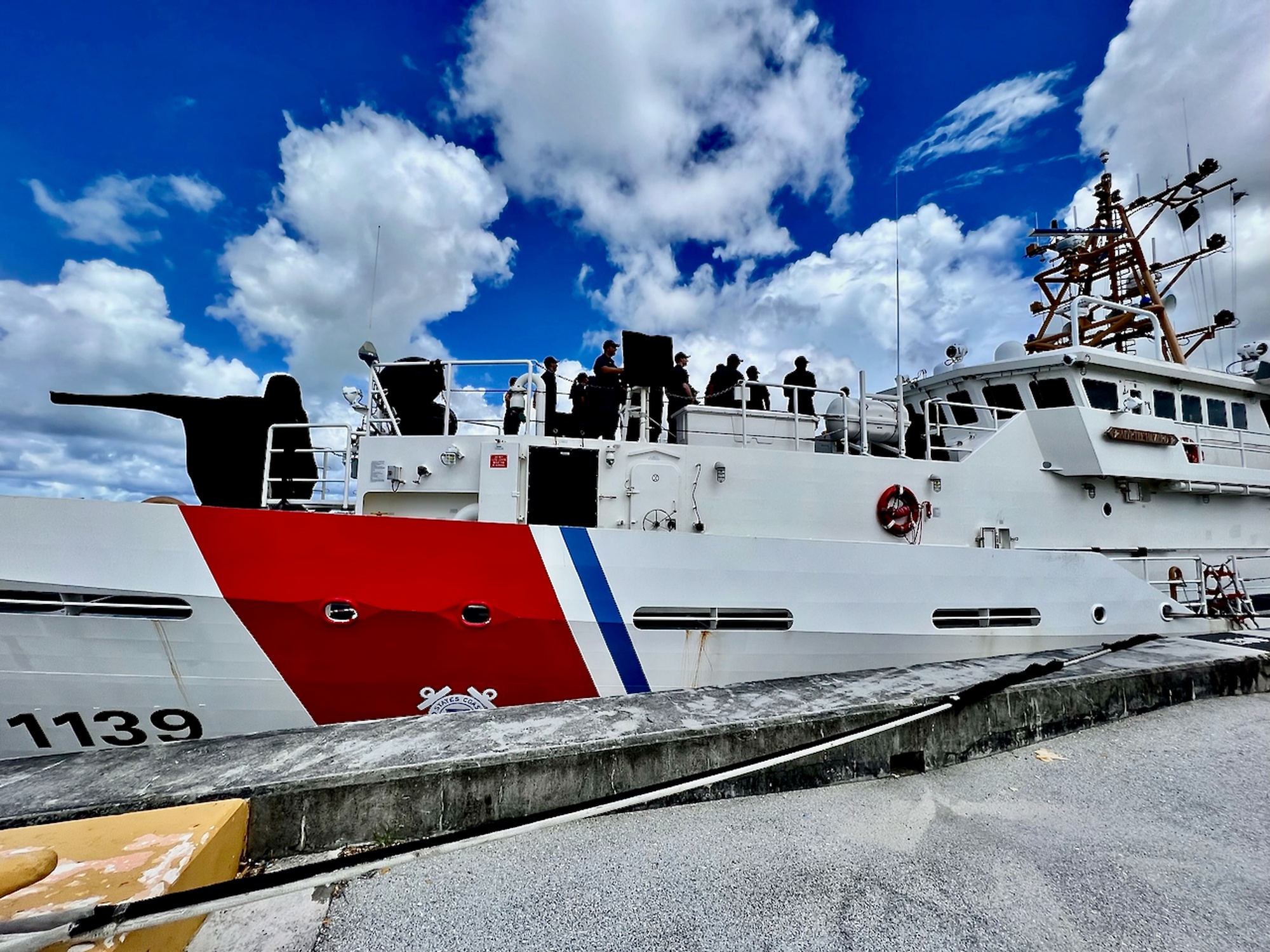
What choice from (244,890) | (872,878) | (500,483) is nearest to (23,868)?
(244,890)

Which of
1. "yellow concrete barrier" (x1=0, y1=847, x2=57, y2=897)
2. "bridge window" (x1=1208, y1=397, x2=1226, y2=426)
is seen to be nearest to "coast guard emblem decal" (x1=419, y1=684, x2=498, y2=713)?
"yellow concrete barrier" (x1=0, y1=847, x2=57, y2=897)

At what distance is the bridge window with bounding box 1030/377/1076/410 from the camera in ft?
22.2

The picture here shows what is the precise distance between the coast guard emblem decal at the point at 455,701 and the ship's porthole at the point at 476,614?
441mm

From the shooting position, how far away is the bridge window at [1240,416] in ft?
26.3

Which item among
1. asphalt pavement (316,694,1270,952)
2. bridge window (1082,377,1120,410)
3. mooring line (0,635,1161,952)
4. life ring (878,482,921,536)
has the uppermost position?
bridge window (1082,377,1120,410)

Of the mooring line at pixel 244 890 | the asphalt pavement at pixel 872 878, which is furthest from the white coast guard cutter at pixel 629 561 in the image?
the mooring line at pixel 244 890

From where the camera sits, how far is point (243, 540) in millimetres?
3445

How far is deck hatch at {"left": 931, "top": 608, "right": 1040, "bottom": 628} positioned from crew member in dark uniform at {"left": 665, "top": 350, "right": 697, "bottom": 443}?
2.78 m

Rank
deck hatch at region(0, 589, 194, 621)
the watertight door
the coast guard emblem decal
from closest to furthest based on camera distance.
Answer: deck hatch at region(0, 589, 194, 621)
the coast guard emblem decal
the watertight door

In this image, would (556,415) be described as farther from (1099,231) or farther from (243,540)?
(1099,231)

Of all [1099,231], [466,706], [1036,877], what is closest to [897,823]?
[1036,877]

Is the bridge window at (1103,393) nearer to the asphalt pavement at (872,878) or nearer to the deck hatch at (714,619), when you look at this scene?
the asphalt pavement at (872,878)

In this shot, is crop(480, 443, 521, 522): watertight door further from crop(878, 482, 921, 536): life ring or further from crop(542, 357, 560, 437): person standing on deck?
crop(878, 482, 921, 536): life ring

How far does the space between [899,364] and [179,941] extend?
638cm
